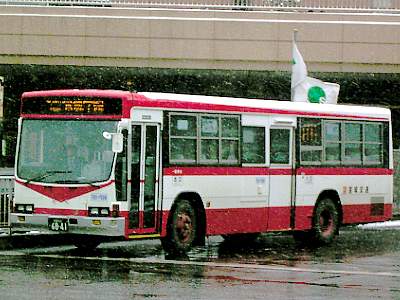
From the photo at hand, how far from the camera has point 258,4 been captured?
1282 inches

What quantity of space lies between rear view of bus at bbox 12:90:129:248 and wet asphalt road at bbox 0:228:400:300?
61 centimetres

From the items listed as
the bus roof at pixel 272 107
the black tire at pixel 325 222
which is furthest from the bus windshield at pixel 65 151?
the black tire at pixel 325 222

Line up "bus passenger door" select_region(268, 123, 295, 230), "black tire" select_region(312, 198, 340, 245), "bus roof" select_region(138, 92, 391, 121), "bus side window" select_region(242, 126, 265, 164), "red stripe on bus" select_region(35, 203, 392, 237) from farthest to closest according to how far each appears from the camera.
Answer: "black tire" select_region(312, 198, 340, 245) < "bus passenger door" select_region(268, 123, 295, 230) < "bus side window" select_region(242, 126, 265, 164) < "bus roof" select_region(138, 92, 391, 121) < "red stripe on bus" select_region(35, 203, 392, 237)

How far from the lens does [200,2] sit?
32.5 m

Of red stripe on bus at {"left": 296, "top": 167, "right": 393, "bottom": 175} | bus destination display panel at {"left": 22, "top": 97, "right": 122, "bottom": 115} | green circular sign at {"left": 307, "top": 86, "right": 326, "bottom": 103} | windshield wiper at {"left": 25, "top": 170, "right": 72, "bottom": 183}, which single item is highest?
green circular sign at {"left": 307, "top": 86, "right": 326, "bottom": 103}

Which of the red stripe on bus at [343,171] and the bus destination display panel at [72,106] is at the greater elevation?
the bus destination display panel at [72,106]

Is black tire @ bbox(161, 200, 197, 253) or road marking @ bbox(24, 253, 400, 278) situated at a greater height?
black tire @ bbox(161, 200, 197, 253)

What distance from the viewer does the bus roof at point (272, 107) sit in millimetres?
18812

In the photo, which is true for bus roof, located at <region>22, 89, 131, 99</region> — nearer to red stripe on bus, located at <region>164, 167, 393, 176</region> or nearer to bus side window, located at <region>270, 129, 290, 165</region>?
red stripe on bus, located at <region>164, 167, 393, 176</region>

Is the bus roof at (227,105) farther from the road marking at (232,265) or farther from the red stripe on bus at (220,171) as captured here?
the road marking at (232,265)

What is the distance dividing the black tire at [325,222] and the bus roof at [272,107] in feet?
5.78

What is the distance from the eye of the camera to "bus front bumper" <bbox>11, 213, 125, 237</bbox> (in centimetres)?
1736

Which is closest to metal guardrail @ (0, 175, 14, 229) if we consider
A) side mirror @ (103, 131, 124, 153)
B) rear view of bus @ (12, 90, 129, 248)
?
rear view of bus @ (12, 90, 129, 248)

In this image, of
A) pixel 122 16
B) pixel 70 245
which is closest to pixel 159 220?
pixel 70 245
